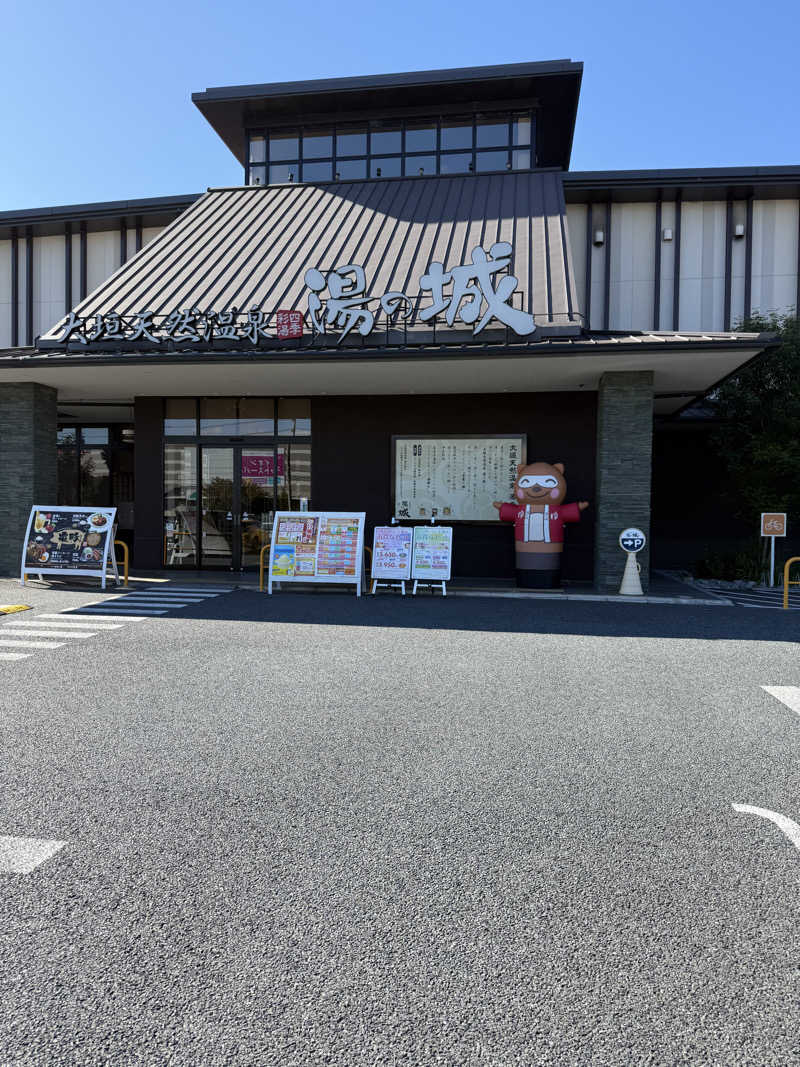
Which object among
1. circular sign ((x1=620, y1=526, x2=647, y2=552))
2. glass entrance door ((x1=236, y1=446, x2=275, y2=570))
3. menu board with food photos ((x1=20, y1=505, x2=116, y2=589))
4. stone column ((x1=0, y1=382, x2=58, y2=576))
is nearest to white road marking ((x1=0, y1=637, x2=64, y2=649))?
menu board with food photos ((x1=20, y1=505, x2=116, y2=589))

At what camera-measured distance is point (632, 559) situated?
37.8 ft

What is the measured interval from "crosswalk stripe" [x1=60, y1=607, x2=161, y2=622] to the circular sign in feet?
23.8

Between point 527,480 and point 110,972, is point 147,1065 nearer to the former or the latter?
point 110,972

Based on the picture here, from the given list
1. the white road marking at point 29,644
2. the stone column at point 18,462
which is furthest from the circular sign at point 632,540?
the stone column at point 18,462

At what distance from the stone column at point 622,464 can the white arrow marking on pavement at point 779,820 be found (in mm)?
8369

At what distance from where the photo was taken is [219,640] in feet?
26.0

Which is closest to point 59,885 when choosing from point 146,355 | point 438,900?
point 438,900

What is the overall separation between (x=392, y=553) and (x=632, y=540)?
13.0 feet

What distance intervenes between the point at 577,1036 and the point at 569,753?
2435mm

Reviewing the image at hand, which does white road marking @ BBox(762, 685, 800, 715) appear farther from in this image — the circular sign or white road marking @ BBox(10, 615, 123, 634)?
white road marking @ BBox(10, 615, 123, 634)

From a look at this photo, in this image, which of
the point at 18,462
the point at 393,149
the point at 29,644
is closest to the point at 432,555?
the point at 29,644

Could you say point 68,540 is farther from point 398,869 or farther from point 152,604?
point 398,869

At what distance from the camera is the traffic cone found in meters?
11.5

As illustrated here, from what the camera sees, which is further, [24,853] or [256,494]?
[256,494]
